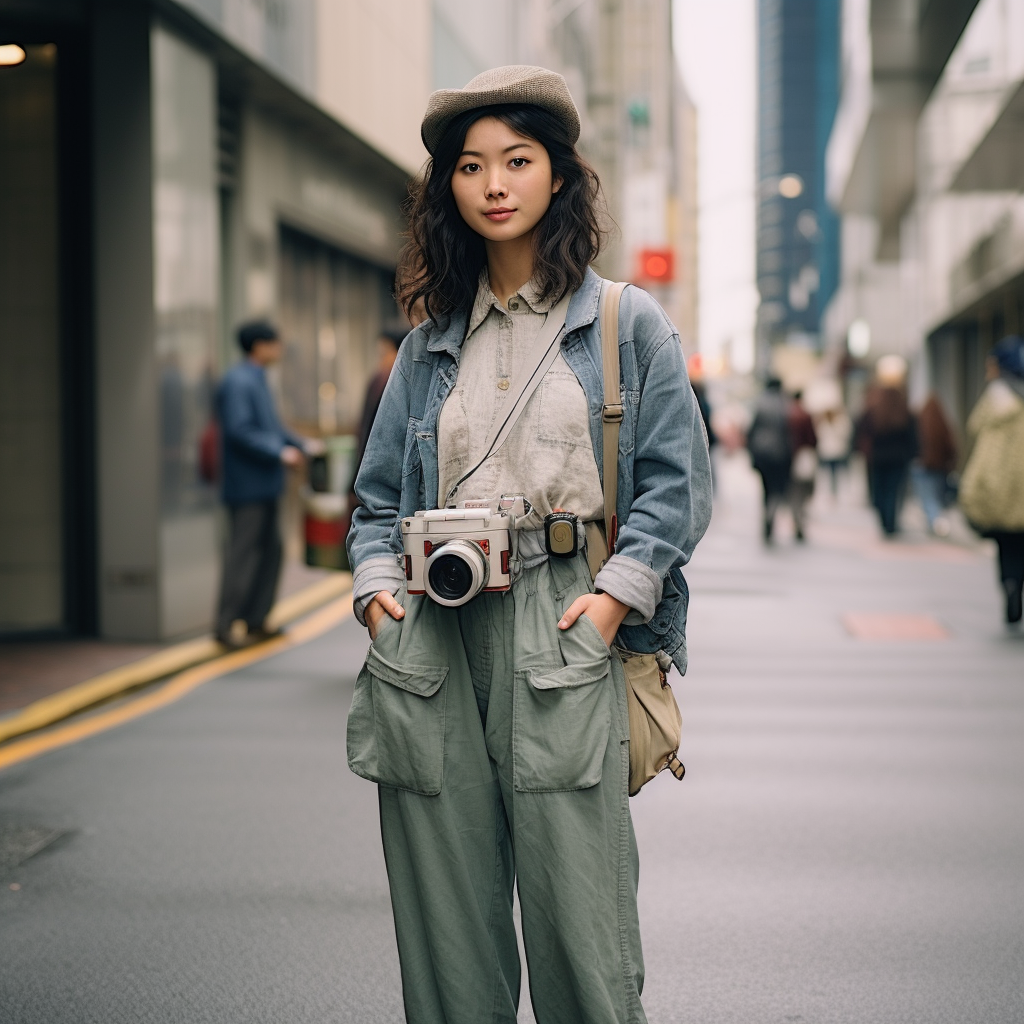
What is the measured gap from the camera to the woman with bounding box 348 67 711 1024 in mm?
2521

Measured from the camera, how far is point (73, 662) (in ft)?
27.9

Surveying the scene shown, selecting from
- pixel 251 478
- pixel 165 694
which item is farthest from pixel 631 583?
pixel 251 478

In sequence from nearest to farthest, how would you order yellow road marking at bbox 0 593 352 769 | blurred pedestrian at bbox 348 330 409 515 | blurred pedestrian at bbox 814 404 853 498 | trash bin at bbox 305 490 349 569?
yellow road marking at bbox 0 593 352 769 < blurred pedestrian at bbox 348 330 409 515 < trash bin at bbox 305 490 349 569 < blurred pedestrian at bbox 814 404 853 498

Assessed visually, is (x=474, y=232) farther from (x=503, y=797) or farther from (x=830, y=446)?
(x=830, y=446)

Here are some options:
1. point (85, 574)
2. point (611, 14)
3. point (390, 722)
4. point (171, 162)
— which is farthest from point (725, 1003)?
point (611, 14)

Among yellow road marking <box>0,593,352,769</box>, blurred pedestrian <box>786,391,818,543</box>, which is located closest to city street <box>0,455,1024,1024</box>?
yellow road marking <box>0,593,352,769</box>

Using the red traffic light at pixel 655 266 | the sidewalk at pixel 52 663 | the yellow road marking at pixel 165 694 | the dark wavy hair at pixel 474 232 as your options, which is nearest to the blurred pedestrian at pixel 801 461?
the red traffic light at pixel 655 266

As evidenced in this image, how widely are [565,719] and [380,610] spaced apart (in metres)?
0.39

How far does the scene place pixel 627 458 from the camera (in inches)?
102

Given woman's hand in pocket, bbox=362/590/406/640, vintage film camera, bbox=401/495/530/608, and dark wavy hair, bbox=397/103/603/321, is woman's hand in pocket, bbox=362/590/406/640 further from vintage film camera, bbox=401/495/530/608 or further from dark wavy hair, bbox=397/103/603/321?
dark wavy hair, bbox=397/103/603/321

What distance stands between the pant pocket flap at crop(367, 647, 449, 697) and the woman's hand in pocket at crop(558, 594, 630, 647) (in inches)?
9.4

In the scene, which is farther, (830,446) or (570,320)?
(830,446)

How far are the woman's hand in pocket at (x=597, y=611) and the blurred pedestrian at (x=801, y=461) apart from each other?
14982mm

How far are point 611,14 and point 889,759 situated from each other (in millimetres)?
61244
